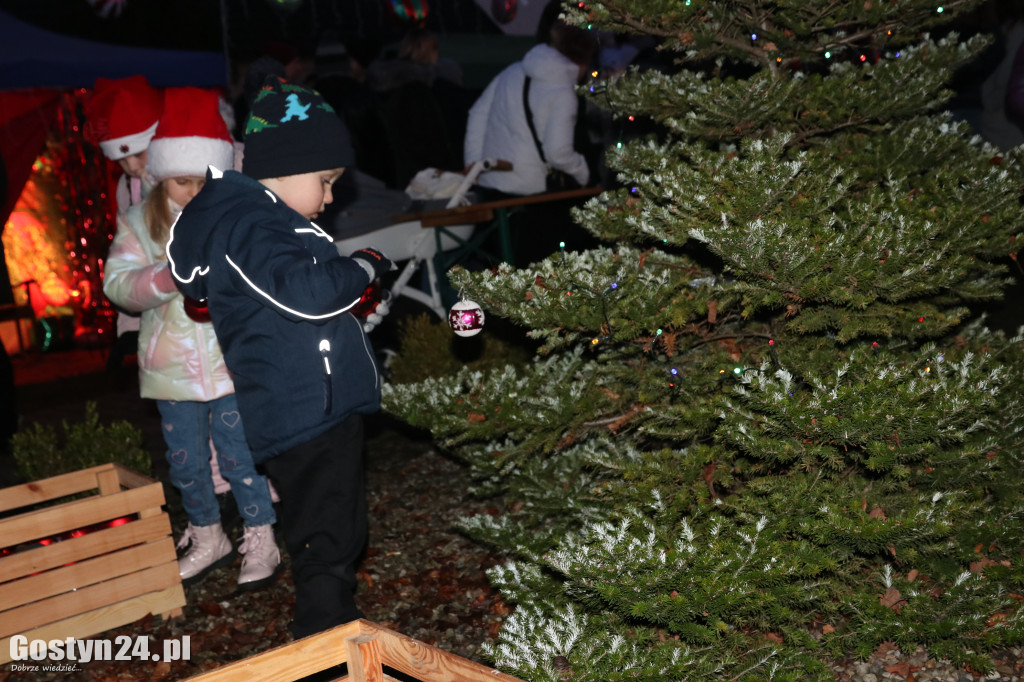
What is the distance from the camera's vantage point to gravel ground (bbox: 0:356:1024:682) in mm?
3098

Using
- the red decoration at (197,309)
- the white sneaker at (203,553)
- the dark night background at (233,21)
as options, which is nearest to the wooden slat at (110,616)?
the white sneaker at (203,553)

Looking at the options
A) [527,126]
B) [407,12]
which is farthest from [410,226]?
[407,12]

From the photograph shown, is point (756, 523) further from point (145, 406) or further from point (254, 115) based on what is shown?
point (145, 406)

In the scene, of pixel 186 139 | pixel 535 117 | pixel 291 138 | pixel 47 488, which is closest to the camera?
pixel 291 138

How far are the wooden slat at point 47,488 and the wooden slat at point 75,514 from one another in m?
Answer: 0.32

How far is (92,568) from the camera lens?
3902 millimetres

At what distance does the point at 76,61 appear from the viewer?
7.80m

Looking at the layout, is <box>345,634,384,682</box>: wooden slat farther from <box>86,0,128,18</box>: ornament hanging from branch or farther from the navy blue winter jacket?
<box>86,0,128,18</box>: ornament hanging from branch

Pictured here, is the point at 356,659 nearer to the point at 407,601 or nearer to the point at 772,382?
the point at 772,382

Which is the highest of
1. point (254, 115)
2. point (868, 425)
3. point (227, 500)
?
point (254, 115)

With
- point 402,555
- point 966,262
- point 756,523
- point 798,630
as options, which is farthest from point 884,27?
point 402,555

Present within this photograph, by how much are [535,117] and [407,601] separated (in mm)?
3881

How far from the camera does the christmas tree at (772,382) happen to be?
8.68ft

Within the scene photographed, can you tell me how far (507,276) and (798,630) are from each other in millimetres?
1483
